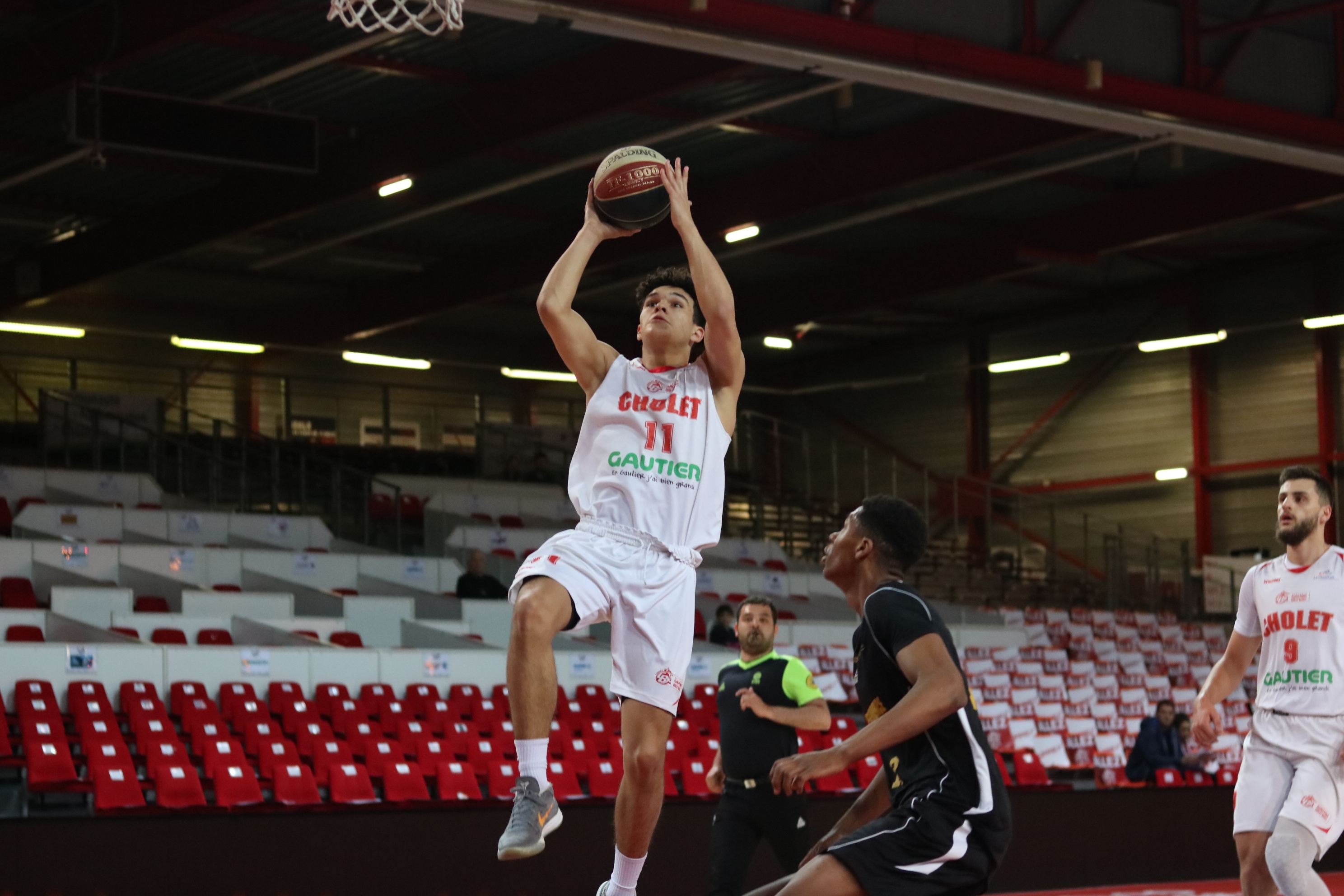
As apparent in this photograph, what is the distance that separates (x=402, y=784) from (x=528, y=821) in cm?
636

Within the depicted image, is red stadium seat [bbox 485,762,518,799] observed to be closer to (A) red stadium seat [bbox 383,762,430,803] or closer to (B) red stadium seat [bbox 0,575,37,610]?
(A) red stadium seat [bbox 383,762,430,803]

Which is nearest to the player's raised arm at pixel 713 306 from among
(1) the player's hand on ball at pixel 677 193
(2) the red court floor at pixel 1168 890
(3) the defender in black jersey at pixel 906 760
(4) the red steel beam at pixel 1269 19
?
(1) the player's hand on ball at pixel 677 193

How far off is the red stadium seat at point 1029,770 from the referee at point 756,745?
5.58 meters

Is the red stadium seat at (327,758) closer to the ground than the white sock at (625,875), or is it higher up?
closer to the ground

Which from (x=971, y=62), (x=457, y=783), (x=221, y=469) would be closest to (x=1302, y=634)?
(x=457, y=783)

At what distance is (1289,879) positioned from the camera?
19.4 feet

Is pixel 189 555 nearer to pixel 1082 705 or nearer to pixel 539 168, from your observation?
pixel 539 168

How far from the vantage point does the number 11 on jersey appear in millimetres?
5336

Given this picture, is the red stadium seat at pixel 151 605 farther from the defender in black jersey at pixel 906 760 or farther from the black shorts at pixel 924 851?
the black shorts at pixel 924 851

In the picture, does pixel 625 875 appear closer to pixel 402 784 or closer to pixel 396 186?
pixel 402 784

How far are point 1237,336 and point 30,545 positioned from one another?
65.7ft

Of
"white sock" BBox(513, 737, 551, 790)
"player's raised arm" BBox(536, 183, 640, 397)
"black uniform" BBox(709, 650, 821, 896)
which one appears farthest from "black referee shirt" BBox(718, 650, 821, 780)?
"white sock" BBox(513, 737, 551, 790)

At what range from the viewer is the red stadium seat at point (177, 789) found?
31.7ft

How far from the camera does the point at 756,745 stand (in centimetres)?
842
